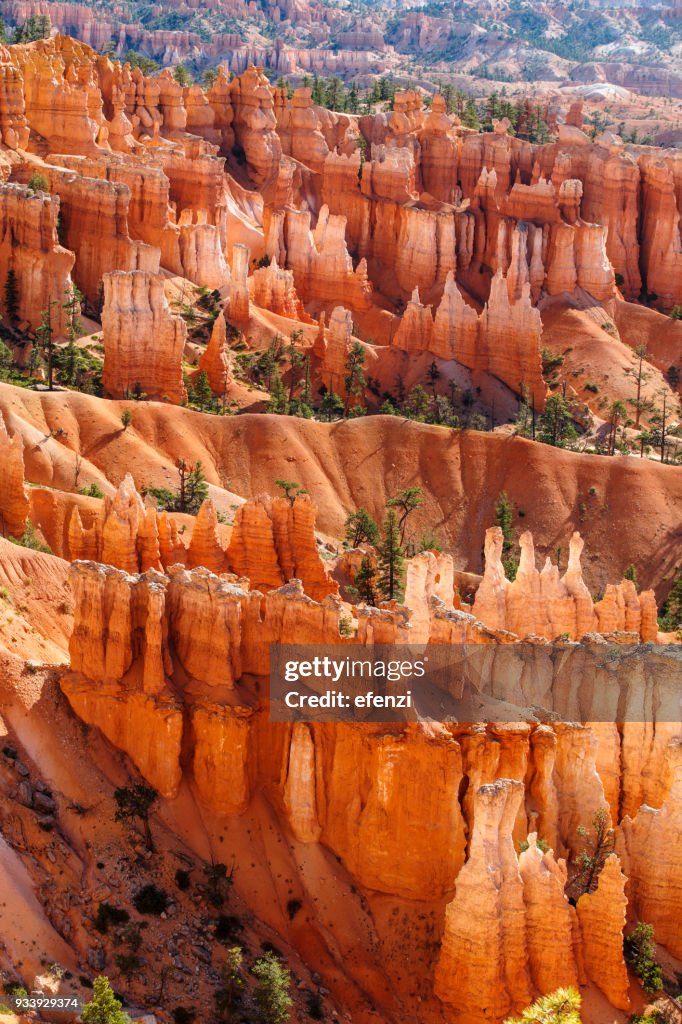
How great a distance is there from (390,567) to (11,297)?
32.8 m

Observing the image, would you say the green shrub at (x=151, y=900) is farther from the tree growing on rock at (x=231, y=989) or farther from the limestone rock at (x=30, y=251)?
the limestone rock at (x=30, y=251)

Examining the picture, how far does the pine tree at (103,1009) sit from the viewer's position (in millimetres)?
42344

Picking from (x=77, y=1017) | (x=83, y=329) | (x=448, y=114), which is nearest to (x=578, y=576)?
(x=77, y=1017)

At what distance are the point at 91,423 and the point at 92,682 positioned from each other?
36076 millimetres

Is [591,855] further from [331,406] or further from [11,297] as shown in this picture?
[331,406]

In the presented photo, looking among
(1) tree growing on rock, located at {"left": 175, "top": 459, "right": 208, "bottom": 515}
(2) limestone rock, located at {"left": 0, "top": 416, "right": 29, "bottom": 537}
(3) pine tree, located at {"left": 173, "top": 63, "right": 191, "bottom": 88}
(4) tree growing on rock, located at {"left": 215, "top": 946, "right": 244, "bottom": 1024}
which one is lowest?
(1) tree growing on rock, located at {"left": 175, "top": 459, "right": 208, "bottom": 515}

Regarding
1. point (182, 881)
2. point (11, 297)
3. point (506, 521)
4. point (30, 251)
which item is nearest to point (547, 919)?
point (182, 881)

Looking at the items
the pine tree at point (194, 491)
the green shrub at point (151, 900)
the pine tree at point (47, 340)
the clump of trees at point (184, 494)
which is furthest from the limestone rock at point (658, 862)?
the pine tree at point (47, 340)

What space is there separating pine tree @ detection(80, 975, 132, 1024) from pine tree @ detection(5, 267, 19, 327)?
199 ft

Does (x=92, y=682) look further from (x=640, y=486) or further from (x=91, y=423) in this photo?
(x=640, y=486)

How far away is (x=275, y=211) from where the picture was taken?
126375 mm

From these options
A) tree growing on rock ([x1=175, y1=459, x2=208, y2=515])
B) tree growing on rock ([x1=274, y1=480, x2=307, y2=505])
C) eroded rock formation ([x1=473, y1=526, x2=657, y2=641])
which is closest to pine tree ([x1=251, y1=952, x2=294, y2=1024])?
eroded rock formation ([x1=473, y1=526, x2=657, y2=641])

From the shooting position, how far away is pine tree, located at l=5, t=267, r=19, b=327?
324 feet
